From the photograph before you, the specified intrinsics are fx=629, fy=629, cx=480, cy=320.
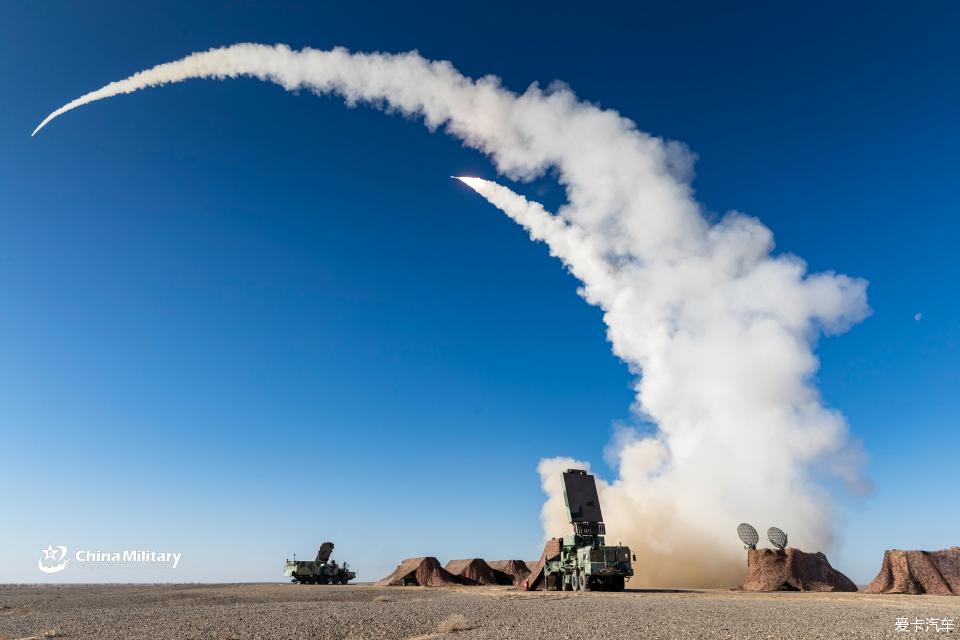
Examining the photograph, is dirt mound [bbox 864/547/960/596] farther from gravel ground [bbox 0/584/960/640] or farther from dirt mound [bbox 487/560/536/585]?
dirt mound [bbox 487/560/536/585]

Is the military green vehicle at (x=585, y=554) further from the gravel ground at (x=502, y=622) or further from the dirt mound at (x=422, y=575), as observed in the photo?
the dirt mound at (x=422, y=575)

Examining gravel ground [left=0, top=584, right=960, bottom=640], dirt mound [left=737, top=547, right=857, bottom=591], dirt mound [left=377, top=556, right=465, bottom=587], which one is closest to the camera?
gravel ground [left=0, top=584, right=960, bottom=640]

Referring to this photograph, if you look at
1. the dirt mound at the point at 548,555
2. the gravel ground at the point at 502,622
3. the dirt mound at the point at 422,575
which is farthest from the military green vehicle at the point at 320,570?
the gravel ground at the point at 502,622

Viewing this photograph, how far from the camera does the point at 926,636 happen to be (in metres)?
14.2

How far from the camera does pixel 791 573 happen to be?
129ft

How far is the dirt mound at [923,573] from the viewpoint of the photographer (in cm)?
3228

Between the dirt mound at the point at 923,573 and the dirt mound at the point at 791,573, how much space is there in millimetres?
5279

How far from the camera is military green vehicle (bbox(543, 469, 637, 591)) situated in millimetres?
36375

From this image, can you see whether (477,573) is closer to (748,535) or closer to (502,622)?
(748,535)

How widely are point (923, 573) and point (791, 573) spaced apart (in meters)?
7.81

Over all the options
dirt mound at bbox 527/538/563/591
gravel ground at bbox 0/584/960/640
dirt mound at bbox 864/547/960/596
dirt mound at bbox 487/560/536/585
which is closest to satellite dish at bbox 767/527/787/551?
dirt mound at bbox 864/547/960/596

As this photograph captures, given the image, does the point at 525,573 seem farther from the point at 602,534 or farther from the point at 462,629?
the point at 462,629

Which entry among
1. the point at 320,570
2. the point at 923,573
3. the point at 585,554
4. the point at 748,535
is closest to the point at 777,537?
the point at 748,535

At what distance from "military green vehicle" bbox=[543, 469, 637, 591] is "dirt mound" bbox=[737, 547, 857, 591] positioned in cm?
835
